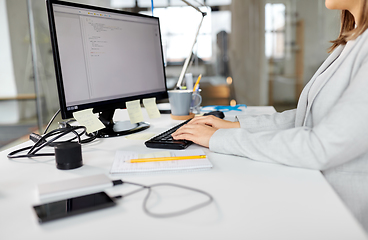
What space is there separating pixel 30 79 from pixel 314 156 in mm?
3065

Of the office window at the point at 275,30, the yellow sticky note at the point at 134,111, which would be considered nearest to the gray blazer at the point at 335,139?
the yellow sticky note at the point at 134,111

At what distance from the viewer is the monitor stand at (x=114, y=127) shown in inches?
41.6

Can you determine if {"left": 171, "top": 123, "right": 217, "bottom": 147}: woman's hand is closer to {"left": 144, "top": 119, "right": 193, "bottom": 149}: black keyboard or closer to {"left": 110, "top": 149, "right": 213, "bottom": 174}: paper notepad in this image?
{"left": 144, "top": 119, "right": 193, "bottom": 149}: black keyboard

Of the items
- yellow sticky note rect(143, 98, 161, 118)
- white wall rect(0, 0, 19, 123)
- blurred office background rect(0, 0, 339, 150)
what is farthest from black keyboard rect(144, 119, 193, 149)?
white wall rect(0, 0, 19, 123)

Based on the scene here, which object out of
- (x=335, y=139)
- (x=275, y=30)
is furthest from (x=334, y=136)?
(x=275, y=30)

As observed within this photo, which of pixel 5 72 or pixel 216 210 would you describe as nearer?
pixel 216 210

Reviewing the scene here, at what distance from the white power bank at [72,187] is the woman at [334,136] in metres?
0.32

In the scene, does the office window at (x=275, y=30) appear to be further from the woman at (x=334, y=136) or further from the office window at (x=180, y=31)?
the woman at (x=334, y=136)

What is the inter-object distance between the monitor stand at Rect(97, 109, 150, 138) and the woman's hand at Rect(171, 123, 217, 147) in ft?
0.86

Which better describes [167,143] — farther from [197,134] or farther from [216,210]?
[216,210]

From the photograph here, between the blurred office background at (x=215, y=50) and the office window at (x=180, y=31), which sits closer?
the blurred office background at (x=215, y=50)

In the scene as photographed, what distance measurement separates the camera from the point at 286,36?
329 centimetres

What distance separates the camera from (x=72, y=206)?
49cm

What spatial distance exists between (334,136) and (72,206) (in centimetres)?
52
